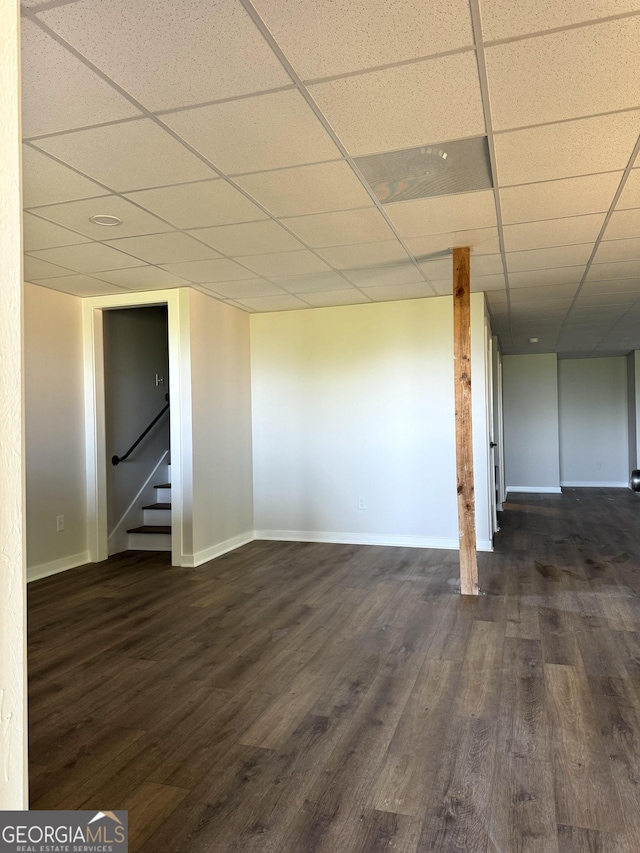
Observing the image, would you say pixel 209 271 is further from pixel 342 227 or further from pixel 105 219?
pixel 342 227

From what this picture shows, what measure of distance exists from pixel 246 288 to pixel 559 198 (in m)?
2.78

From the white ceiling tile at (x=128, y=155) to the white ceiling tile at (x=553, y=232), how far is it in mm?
2021

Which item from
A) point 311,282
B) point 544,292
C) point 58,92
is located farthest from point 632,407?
point 58,92

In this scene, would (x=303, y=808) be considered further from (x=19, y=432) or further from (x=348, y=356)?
(x=348, y=356)

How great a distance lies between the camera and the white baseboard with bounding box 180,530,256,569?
5020mm

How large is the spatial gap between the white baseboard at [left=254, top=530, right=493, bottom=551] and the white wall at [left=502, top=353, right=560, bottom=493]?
216 inches

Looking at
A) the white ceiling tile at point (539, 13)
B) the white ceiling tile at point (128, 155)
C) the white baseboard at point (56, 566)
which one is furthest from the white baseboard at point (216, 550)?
the white ceiling tile at point (539, 13)

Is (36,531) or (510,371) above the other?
(510,371)

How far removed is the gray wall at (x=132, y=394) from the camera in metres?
5.70

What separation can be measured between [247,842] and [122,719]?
959 mm

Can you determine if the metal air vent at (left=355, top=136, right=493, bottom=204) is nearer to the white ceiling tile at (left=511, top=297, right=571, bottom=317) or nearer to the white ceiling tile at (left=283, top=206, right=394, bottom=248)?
the white ceiling tile at (left=283, top=206, right=394, bottom=248)

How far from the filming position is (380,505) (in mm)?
5785

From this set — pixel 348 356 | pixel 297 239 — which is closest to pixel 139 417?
pixel 348 356

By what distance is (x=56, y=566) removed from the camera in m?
4.91
